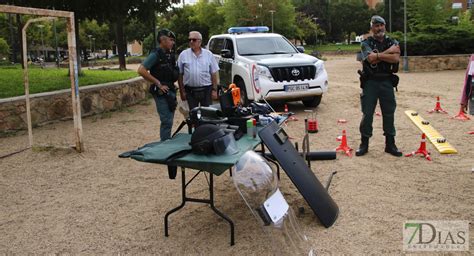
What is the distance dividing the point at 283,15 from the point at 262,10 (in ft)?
8.64

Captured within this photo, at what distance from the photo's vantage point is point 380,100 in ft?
22.4

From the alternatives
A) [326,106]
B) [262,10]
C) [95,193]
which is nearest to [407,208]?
[95,193]

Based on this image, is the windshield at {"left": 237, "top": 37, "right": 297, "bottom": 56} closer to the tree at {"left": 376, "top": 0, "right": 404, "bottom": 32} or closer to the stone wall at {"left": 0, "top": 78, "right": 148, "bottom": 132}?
the stone wall at {"left": 0, "top": 78, "right": 148, "bottom": 132}

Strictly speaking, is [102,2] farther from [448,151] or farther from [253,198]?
[253,198]

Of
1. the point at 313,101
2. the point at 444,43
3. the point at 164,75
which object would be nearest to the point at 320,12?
the point at 444,43

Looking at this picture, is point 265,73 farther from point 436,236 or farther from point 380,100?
point 436,236

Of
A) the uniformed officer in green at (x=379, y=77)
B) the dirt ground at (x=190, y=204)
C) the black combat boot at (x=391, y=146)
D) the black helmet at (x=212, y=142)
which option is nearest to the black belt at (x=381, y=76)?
the uniformed officer in green at (x=379, y=77)

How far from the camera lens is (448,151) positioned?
681cm

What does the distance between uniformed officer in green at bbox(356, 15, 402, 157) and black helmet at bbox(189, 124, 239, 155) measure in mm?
3361

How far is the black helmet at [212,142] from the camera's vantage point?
12.4 ft

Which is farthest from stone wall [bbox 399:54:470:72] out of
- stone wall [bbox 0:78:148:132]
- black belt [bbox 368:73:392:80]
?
black belt [bbox 368:73:392:80]

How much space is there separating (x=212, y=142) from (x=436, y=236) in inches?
82.1

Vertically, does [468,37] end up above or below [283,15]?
below

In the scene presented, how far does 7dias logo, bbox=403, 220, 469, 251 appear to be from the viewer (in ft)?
12.7
